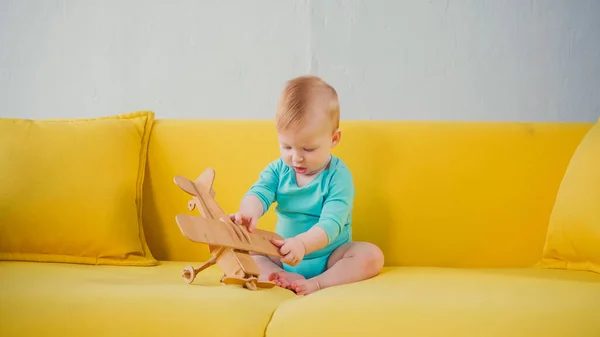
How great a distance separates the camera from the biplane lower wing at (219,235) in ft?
4.53

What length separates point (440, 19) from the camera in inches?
96.2

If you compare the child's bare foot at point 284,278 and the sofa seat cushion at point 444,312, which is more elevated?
the sofa seat cushion at point 444,312

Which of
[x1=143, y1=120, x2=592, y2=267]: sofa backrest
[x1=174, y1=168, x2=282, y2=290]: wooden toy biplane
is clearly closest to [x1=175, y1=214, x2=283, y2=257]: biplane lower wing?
[x1=174, y1=168, x2=282, y2=290]: wooden toy biplane

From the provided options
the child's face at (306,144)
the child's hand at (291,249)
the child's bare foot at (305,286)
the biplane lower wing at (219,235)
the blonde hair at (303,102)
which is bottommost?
the child's bare foot at (305,286)

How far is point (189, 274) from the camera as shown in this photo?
5.19 ft

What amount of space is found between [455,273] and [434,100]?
34.6 inches

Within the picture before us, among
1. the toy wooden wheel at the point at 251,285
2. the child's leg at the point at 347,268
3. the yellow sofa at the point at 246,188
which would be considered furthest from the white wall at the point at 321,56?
the toy wooden wheel at the point at 251,285

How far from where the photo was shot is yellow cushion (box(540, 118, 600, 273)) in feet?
5.66

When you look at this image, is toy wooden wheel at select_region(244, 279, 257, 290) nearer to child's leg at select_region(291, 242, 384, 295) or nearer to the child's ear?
child's leg at select_region(291, 242, 384, 295)

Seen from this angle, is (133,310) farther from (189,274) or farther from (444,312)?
(444,312)

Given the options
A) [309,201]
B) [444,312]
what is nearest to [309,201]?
[309,201]

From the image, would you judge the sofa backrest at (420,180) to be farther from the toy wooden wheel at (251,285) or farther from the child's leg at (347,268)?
the toy wooden wheel at (251,285)

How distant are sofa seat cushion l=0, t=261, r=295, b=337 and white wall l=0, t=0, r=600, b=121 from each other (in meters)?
1.15

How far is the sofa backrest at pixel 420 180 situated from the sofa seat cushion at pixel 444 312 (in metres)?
0.49
